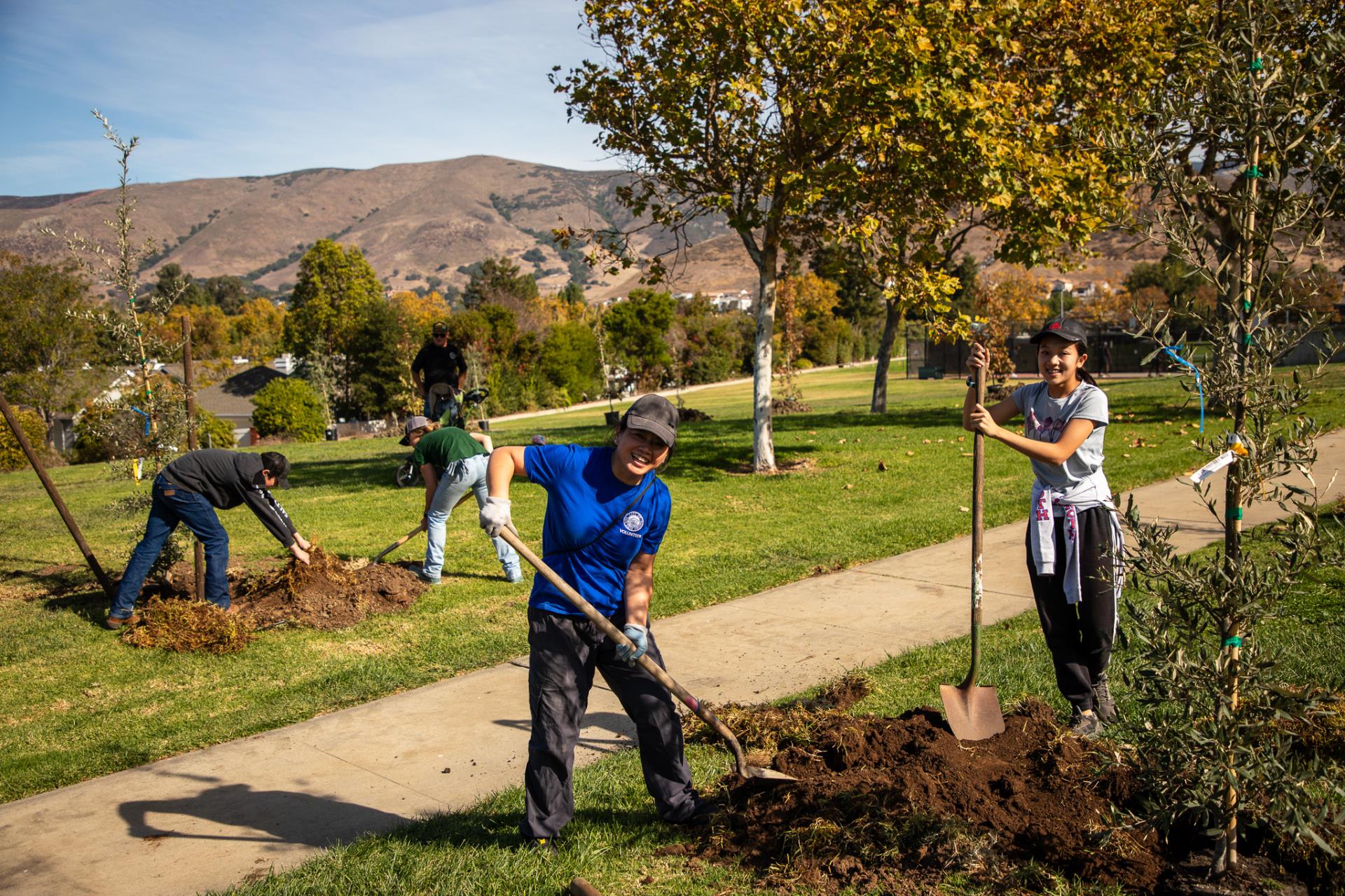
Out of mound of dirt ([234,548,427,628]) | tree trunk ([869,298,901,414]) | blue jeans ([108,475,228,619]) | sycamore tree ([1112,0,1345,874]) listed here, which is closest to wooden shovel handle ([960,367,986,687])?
Answer: sycamore tree ([1112,0,1345,874])

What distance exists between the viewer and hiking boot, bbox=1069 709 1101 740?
4324mm

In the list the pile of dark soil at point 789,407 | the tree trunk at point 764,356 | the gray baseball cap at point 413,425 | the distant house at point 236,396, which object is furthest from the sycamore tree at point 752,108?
the distant house at point 236,396

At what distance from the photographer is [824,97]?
11.6 meters

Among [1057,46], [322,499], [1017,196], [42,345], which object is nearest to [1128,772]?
[1017,196]

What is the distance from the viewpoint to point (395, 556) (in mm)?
9703

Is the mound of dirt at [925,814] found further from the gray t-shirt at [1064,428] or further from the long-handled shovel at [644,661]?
the gray t-shirt at [1064,428]

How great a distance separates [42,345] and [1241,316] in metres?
39.6

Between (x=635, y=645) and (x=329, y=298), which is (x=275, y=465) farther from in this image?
(x=329, y=298)

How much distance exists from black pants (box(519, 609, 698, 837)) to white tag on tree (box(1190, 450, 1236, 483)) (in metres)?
2.12

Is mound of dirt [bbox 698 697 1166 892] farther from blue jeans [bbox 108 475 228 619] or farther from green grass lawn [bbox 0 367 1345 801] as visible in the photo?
blue jeans [bbox 108 475 228 619]

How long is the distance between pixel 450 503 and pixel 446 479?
219 mm

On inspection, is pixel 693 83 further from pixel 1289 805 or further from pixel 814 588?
pixel 1289 805

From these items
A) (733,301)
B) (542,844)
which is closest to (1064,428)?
(542,844)

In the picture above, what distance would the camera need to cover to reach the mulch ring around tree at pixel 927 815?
3471 millimetres
